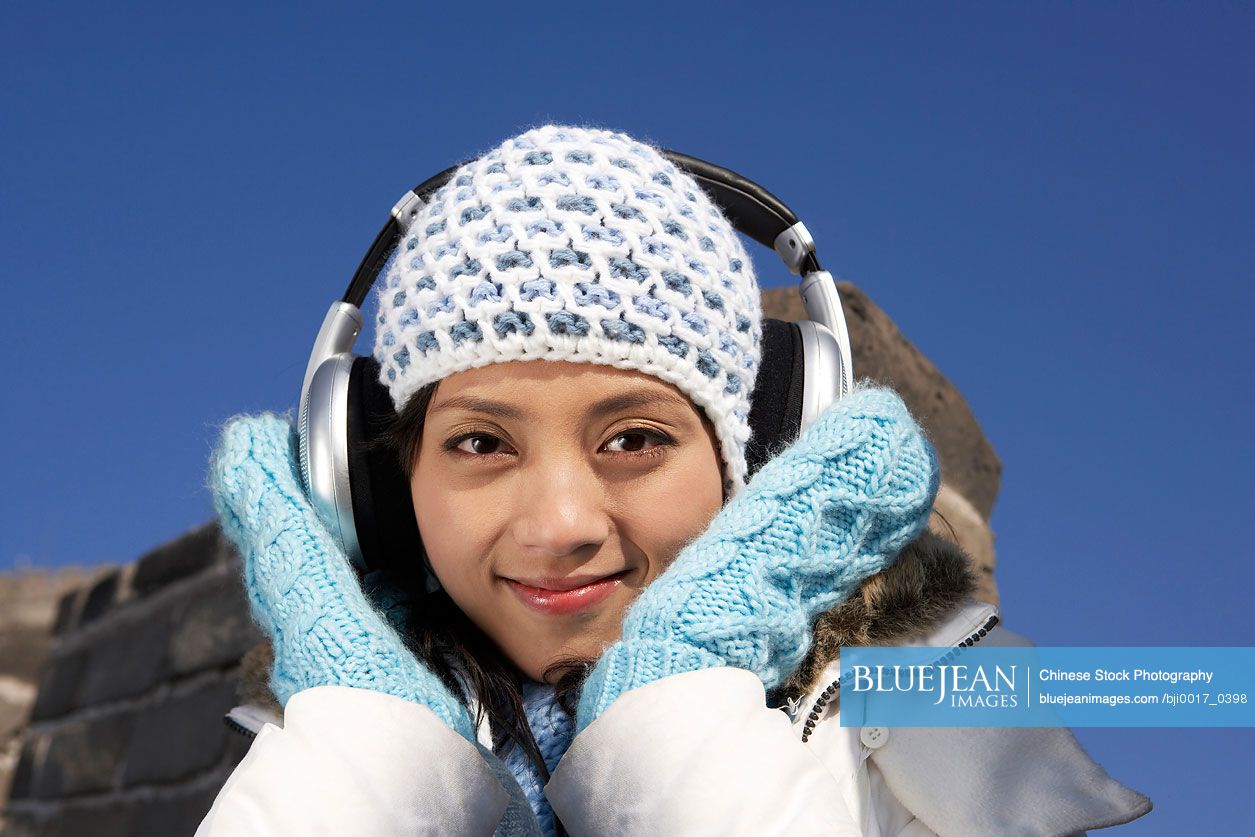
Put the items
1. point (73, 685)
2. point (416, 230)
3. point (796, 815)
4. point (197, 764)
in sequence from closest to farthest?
point (796, 815), point (416, 230), point (197, 764), point (73, 685)

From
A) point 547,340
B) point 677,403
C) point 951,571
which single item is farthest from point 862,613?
point 547,340

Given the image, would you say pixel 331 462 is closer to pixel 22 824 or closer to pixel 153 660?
pixel 153 660

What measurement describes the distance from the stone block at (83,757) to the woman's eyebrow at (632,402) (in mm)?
3096

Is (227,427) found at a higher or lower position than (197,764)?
higher

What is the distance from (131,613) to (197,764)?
93 centimetres

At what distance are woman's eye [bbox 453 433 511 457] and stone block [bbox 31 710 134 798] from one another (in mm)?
2908

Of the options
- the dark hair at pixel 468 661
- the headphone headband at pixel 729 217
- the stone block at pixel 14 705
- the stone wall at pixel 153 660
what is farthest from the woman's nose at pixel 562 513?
the stone block at pixel 14 705

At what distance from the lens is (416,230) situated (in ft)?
5.92

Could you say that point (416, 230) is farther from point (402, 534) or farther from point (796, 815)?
point (796, 815)

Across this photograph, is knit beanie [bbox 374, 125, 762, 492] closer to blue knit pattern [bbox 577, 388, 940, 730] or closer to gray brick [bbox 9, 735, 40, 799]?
blue knit pattern [bbox 577, 388, 940, 730]

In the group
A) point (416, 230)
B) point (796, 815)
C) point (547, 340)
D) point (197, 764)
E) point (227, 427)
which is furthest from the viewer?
point (197, 764)

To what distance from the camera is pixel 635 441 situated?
5.46ft

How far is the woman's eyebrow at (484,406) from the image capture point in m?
1.61

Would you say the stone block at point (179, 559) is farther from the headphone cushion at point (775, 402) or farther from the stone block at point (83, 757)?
the headphone cushion at point (775, 402)
